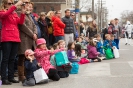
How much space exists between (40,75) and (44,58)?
0.77 m

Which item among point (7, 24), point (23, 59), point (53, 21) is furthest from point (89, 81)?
point (53, 21)

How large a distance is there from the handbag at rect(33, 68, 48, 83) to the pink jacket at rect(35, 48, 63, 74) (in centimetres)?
50

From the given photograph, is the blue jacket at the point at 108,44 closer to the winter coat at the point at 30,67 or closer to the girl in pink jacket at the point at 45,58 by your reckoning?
the girl in pink jacket at the point at 45,58

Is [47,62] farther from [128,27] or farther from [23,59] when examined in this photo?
[128,27]

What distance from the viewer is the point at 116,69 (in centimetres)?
1205

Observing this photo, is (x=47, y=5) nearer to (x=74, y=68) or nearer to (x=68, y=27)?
(x=68, y=27)

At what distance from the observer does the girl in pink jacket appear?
9.34m

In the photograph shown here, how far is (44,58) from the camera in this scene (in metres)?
9.58

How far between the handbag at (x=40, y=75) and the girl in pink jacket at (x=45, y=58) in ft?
1.55

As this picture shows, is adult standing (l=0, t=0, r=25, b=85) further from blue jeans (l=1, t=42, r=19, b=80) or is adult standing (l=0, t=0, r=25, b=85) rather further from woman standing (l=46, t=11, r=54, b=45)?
woman standing (l=46, t=11, r=54, b=45)

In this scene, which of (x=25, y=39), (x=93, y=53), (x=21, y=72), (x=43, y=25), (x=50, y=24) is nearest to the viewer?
(x=21, y=72)

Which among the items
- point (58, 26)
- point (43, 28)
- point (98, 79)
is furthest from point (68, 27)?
point (98, 79)

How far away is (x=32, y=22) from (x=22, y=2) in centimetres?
124

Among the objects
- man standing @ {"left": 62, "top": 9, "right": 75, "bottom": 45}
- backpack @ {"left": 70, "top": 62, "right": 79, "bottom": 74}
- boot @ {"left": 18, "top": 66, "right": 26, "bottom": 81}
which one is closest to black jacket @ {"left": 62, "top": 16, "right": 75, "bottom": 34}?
man standing @ {"left": 62, "top": 9, "right": 75, "bottom": 45}
